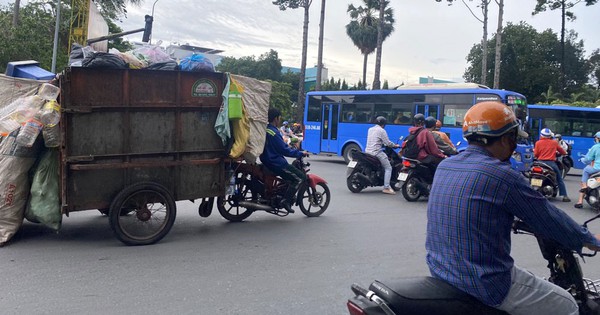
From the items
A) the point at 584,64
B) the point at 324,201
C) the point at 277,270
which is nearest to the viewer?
the point at 277,270

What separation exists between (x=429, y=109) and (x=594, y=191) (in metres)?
7.71

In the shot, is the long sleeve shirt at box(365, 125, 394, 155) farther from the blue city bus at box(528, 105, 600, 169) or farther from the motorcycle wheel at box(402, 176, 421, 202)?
the blue city bus at box(528, 105, 600, 169)

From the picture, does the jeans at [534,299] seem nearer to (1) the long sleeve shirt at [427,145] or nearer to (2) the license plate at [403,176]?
(1) the long sleeve shirt at [427,145]

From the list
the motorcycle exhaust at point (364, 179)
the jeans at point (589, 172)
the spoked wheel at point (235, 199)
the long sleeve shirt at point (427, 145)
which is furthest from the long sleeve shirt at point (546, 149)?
the spoked wheel at point (235, 199)

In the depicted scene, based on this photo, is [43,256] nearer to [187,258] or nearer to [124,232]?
[124,232]

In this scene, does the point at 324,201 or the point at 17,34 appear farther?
the point at 17,34

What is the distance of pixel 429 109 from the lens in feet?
56.4

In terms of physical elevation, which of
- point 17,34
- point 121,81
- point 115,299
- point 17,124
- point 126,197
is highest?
point 17,34

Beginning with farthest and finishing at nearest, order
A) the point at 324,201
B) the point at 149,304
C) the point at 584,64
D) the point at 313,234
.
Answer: the point at 584,64 < the point at 324,201 < the point at 313,234 < the point at 149,304

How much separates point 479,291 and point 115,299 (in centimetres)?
322

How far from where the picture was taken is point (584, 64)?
43344 mm

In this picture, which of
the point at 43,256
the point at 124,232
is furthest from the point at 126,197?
Result: the point at 43,256

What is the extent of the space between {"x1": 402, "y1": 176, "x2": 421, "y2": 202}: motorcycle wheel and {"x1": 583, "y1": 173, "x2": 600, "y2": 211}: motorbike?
318 centimetres

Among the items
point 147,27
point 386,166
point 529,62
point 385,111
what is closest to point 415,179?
point 386,166
